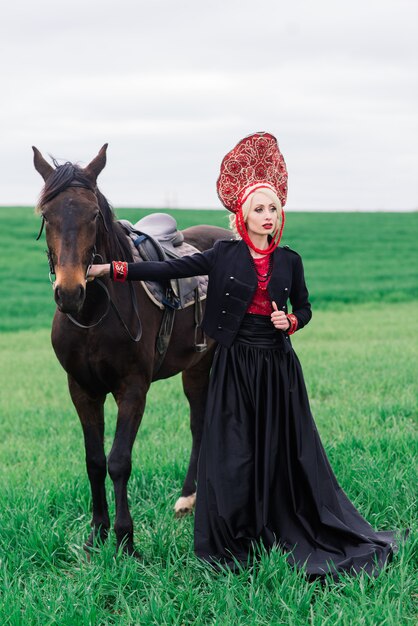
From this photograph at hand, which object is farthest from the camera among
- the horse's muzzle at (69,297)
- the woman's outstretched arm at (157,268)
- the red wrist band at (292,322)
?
the red wrist band at (292,322)

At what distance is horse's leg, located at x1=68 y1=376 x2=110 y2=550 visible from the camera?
15.4 feet

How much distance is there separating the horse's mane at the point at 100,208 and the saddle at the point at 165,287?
0.66 ft

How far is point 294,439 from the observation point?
4500 millimetres

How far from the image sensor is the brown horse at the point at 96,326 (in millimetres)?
3818

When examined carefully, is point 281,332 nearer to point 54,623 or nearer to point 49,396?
point 54,623

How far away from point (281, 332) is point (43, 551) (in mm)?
1972

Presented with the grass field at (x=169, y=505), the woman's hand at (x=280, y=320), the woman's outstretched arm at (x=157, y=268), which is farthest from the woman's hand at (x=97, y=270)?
the grass field at (x=169, y=505)

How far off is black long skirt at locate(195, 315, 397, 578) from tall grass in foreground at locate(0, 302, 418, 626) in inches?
7.7

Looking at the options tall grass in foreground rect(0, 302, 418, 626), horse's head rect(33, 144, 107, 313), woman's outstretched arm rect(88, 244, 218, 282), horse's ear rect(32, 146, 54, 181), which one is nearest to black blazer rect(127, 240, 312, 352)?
woman's outstretched arm rect(88, 244, 218, 282)

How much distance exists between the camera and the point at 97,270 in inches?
163

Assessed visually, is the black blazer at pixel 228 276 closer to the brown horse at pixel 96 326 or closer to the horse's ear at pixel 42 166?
Answer: the brown horse at pixel 96 326

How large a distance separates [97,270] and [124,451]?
1095mm

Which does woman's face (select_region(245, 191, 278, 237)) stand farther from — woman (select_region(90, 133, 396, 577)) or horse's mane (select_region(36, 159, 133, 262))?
horse's mane (select_region(36, 159, 133, 262))

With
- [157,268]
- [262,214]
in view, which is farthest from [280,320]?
[157,268]
